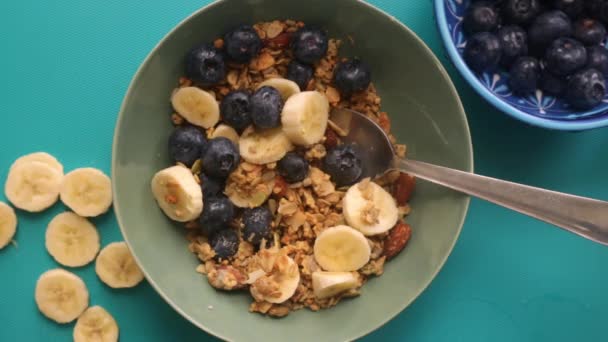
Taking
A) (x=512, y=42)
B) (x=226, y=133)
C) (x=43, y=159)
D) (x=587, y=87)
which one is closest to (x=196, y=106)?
(x=226, y=133)

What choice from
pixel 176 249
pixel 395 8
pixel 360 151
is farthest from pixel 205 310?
pixel 395 8

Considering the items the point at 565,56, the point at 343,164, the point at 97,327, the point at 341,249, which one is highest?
the point at 565,56

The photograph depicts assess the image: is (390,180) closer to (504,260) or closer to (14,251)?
(504,260)

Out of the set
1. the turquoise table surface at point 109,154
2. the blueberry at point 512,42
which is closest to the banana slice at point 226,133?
the turquoise table surface at point 109,154

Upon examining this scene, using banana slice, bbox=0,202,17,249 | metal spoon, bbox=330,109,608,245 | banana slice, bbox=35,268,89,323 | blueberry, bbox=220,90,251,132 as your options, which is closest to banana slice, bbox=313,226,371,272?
metal spoon, bbox=330,109,608,245

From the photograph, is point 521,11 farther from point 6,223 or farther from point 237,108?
point 6,223

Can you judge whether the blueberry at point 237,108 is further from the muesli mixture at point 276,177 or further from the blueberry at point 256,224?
the blueberry at point 256,224

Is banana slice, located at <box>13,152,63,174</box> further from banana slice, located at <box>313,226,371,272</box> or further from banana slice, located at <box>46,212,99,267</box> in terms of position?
banana slice, located at <box>313,226,371,272</box>
